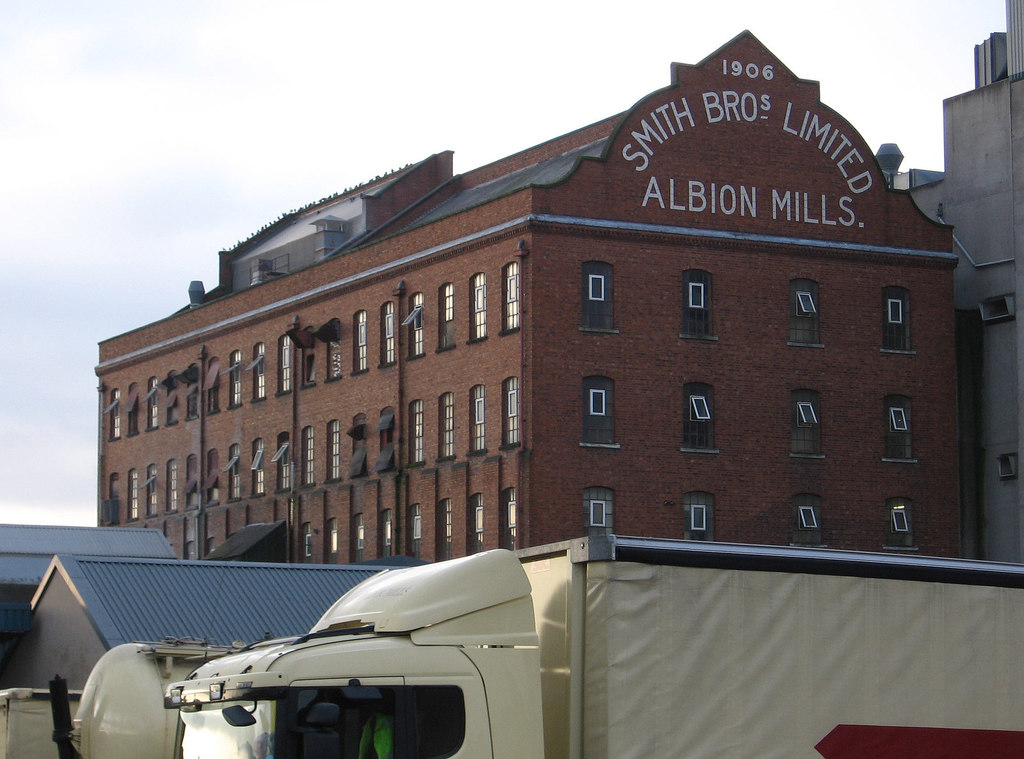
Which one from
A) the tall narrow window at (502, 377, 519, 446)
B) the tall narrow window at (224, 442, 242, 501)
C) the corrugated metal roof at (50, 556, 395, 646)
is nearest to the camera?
the corrugated metal roof at (50, 556, 395, 646)

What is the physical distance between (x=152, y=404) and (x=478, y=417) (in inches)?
924

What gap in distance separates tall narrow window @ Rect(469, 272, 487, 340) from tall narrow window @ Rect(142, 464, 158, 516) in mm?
22349

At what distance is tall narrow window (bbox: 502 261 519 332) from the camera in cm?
4656

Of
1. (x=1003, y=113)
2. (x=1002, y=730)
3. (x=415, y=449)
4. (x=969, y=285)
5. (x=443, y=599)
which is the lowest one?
(x=1002, y=730)

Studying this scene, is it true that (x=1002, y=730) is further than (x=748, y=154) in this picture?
No

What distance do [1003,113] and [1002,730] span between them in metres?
39.7

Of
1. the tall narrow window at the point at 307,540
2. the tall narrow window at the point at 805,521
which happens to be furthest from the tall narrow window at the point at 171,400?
the tall narrow window at the point at 805,521

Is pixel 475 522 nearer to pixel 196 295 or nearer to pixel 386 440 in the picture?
pixel 386 440

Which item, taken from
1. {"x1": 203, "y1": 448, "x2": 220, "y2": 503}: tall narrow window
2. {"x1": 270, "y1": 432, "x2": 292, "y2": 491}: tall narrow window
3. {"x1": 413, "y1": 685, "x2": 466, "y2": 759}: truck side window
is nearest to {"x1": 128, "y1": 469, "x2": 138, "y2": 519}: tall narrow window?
{"x1": 203, "y1": 448, "x2": 220, "y2": 503}: tall narrow window

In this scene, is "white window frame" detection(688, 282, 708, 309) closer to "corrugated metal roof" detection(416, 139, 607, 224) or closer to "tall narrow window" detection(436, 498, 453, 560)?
"corrugated metal roof" detection(416, 139, 607, 224)

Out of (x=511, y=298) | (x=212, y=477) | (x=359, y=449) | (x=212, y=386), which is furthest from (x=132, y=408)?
(x=511, y=298)

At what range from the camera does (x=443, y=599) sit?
40.9 feet

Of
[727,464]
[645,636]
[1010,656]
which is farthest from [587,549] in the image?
[727,464]

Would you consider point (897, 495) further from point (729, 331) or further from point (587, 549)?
point (587, 549)
